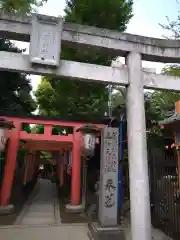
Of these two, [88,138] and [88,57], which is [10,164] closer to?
[88,138]

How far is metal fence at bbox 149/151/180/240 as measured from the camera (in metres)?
6.16

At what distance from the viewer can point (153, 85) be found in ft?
14.0

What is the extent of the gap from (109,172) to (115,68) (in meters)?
3.41

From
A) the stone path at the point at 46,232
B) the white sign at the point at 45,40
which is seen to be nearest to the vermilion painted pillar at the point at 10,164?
the stone path at the point at 46,232

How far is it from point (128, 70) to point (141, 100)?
2.00 ft

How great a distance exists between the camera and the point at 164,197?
669 centimetres

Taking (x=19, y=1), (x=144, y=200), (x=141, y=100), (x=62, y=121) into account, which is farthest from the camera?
(x=62, y=121)

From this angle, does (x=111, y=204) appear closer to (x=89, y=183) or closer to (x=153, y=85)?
(x=153, y=85)

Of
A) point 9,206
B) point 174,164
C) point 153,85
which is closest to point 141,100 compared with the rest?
point 153,85

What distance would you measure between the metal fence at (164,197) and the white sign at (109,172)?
4.55 feet

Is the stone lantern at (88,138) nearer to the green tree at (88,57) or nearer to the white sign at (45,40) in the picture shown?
the white sign at (45,40)

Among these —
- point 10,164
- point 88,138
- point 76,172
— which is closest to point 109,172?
→ point 88,138

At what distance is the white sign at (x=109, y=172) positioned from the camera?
21.1 ft

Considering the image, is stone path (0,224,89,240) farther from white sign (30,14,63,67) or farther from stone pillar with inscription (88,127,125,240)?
white sign (30,14,63,67)
